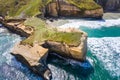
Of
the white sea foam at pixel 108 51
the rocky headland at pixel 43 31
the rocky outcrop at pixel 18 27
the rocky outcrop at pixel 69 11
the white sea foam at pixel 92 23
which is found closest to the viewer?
the white sea foam at pixel 108 51

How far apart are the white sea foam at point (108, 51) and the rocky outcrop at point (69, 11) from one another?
15.1 metres

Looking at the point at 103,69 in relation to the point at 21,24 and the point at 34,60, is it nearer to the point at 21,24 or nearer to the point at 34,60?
the point at 34,60

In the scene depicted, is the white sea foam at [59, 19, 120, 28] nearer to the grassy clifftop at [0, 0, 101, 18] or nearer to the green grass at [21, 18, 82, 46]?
the grassy clifftop at [0, 0, 101, 18]

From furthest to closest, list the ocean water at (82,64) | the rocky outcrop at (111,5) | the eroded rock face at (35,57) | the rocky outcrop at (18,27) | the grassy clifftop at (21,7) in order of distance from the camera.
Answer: the rocky outcrop at (111,5) < the grassy clifftop at (21,7) < the rocky outcrop at (18,27) < the ocean water at (82,64) < the eroded rock face at (35,57)

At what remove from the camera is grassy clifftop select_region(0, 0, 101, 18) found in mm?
62206

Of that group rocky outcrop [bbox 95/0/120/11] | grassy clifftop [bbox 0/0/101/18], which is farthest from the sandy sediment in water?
grassy clifftop [bbox 0/0/101/18]

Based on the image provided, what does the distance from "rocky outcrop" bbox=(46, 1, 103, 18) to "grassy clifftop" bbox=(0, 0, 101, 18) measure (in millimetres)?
924

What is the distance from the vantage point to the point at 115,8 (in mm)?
74625

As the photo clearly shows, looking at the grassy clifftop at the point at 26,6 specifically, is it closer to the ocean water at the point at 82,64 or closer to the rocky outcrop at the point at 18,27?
the rocky outcrop at the point at 18,27

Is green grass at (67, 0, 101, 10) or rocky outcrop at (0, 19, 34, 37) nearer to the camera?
rocky outcrop at (0, 19, 34, 37)

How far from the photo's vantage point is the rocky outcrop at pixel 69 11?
2549 inches

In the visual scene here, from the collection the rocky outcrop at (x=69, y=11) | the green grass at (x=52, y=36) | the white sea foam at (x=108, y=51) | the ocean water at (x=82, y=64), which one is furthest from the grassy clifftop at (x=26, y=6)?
the white sea foam at (x=108, y=51)

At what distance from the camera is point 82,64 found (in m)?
41.0

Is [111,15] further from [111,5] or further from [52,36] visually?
[52,36]
